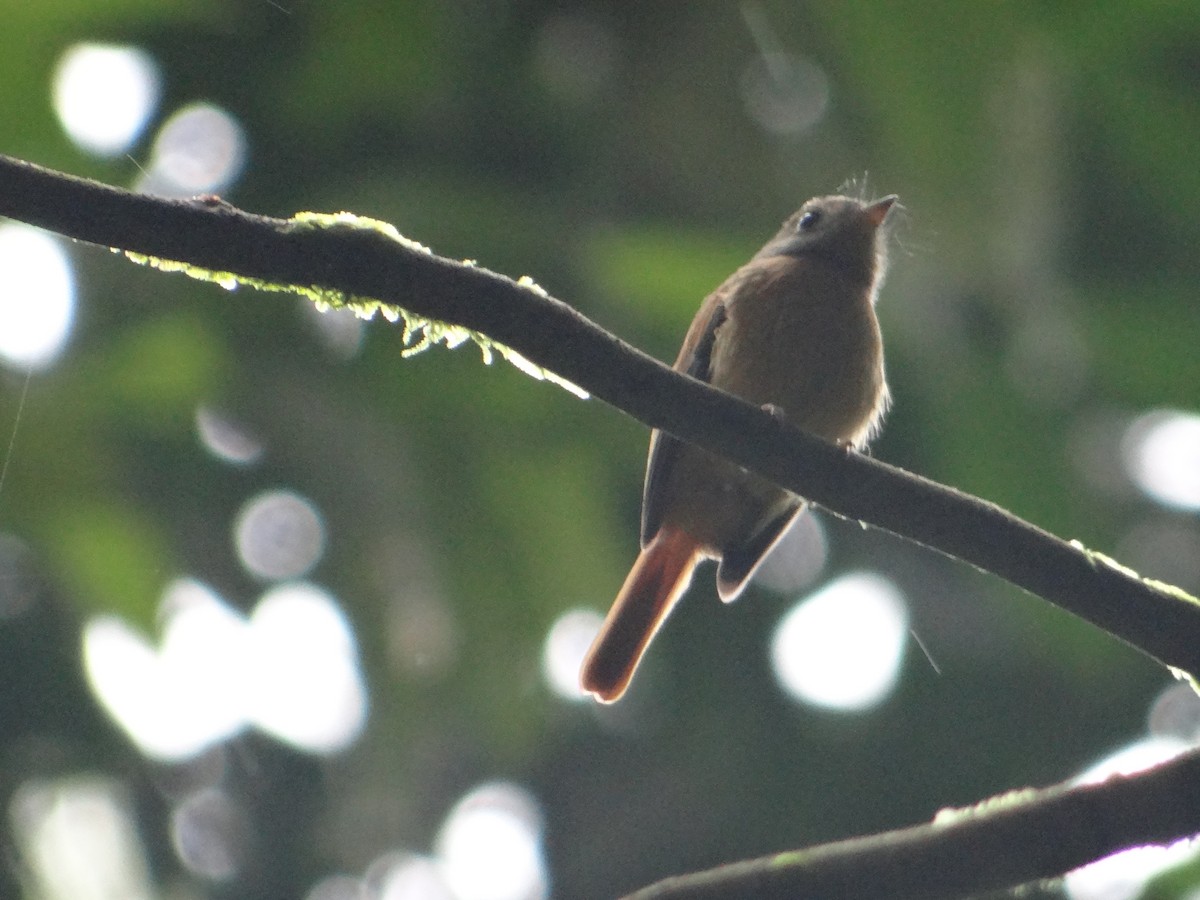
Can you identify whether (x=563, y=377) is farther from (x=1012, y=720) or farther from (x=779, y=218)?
(x=1012, y=720)

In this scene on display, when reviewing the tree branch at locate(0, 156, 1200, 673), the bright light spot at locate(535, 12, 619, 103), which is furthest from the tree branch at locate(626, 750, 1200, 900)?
the bright light spot at locate(535, 12, 619, 103)

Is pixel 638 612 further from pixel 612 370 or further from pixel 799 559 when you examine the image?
pixel 799 559

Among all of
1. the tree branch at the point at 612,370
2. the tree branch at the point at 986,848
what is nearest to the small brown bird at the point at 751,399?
the tree branch at the point at 612,370

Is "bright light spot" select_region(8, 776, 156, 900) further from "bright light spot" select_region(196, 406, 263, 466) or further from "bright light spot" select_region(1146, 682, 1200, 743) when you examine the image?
"bright light spot" select_region(1146, 682, 1200, 743)

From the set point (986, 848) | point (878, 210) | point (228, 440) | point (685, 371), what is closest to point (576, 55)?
point (878, 210)

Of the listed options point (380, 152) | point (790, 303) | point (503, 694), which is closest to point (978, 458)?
point (790, 303)
